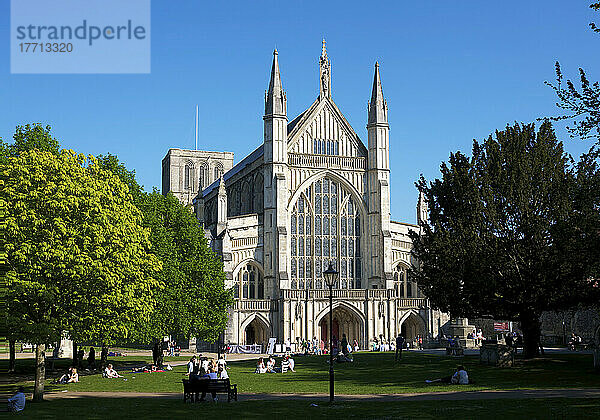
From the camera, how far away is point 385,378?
116ft

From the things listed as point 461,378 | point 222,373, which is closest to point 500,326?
point 461,378

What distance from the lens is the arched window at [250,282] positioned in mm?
69875

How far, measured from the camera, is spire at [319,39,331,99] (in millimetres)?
74812

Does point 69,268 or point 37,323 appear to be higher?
point 69,268

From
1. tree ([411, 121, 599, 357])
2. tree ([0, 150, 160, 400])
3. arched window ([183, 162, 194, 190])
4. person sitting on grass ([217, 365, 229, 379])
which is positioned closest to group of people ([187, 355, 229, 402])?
person sitting on grass ([217, 365, 229, 379])

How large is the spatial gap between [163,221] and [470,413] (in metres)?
32.4

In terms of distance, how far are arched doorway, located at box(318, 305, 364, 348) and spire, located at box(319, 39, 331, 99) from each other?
22.2 meters

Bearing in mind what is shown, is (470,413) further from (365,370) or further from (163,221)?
(163,221)

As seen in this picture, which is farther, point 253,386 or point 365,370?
point 365,370

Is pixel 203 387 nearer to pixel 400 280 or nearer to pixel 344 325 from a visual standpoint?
pixel 344 325

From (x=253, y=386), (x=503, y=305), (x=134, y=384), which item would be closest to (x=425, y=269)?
(x=503, y=305)

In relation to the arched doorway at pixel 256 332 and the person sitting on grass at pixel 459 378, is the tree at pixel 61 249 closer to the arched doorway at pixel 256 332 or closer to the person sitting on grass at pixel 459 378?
the person sitting on grass at pixel 459 378

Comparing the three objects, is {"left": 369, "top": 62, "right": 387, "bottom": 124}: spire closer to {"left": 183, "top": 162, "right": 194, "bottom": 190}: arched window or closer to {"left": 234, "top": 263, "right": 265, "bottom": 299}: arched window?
{"left": 234, "top": 263, "right": 265, "bottom": 299}: arched window

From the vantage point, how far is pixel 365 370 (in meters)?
40.9
